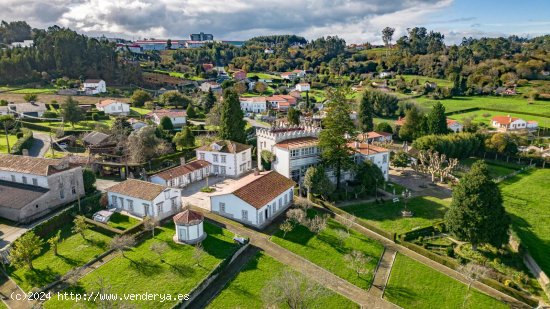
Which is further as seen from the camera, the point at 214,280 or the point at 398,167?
the point at 398,167

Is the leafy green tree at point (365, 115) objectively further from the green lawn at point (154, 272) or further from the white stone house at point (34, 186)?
the white stone house at point (34, 186)

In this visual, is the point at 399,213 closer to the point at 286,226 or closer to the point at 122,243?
the point at 286,226

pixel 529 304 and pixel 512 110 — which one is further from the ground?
pixel 512 110

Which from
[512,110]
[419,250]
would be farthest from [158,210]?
[512,110]

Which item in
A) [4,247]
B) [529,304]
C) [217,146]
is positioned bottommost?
[529,304]

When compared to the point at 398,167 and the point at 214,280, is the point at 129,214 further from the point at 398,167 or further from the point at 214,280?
the point at 398,167
